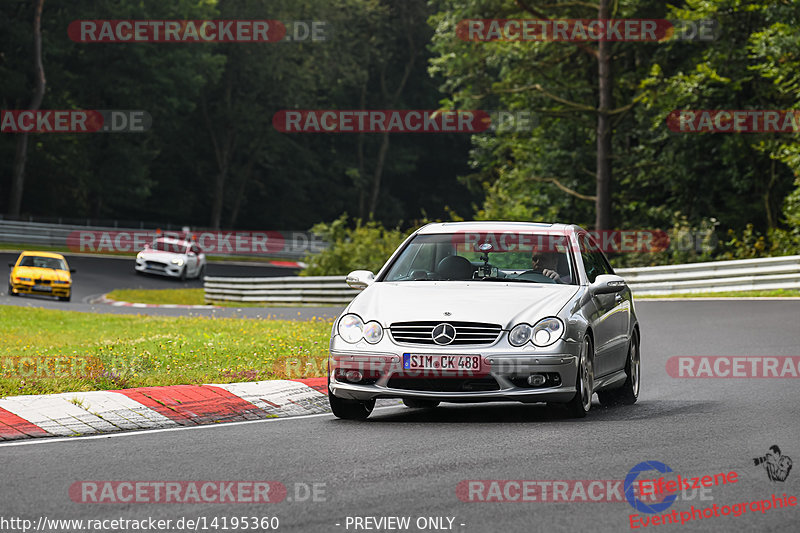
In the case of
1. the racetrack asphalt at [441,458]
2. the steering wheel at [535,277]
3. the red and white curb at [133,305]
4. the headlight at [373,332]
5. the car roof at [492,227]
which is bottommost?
the red and white curb at [133,305]

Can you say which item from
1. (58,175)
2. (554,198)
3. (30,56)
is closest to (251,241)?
(58,175)

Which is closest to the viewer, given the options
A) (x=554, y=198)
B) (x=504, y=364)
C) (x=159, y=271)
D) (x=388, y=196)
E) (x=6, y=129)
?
(x=504, y=364)

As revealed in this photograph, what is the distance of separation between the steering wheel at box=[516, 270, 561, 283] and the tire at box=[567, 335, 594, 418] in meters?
0.70

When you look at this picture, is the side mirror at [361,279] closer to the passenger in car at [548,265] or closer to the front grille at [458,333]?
the front grille at [458,333]

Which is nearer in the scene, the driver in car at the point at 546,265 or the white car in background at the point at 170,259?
the driver in car at the point at 546,265

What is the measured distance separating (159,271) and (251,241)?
2746 cm

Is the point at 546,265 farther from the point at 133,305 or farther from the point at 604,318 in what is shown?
the point at 133,305

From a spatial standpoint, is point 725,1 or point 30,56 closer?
point 725,1

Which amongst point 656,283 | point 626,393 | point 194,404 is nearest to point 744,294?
point 656,283

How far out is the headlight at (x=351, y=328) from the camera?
394 inches

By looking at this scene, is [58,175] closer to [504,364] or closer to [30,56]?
[30,56]

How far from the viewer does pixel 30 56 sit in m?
66.7

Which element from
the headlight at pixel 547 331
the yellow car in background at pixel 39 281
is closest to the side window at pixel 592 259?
the headlight at pixel 547 331

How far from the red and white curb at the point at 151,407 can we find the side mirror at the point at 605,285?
2571mm
